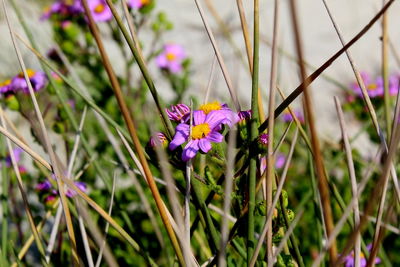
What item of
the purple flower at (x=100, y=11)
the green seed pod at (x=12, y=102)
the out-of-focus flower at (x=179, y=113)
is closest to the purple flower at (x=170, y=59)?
the purple flower at (x=100, y=11)

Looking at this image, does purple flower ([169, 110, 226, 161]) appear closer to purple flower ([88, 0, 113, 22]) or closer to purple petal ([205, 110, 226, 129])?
purple petal ([205, 110, 226, 129])

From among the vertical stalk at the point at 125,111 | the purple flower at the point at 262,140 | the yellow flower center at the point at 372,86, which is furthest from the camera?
the yellow flower center at the point at 372,86

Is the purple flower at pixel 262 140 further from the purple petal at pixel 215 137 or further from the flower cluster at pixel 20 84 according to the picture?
the flower cluster at pixel 20 84

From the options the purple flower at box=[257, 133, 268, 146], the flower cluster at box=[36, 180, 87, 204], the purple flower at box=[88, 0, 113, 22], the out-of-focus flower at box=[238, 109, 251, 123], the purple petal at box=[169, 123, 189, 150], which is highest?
the purple flower at box=[88, 0, 113, 22]

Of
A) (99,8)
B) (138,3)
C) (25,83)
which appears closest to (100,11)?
(99,8)

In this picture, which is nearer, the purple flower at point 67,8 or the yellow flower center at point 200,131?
the yellow flower center at point 200,131

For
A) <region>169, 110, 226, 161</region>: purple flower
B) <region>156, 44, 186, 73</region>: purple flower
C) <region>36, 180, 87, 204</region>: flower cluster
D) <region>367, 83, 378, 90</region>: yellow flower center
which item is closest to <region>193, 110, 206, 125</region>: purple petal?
<region>169, 110, 226, 161</region>: purple flower

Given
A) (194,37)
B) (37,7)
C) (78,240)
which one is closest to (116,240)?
(78,240)
